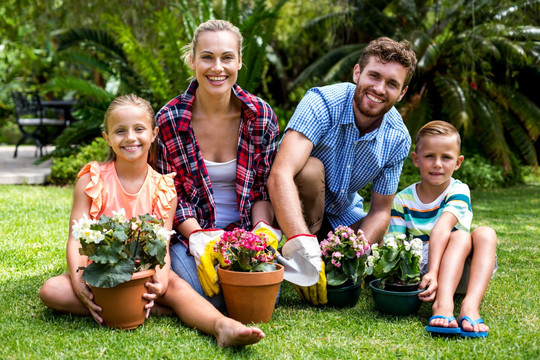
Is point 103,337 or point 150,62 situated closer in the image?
point 103,337

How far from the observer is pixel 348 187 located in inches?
125

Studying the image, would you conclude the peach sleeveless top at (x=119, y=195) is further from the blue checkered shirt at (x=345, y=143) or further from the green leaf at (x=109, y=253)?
the blue checkered shirt at (x=345, y=143)

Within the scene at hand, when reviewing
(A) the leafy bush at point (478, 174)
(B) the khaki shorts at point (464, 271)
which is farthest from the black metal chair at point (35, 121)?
(B) the khaki shorts at point (464, 271)

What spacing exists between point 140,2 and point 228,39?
6.19m

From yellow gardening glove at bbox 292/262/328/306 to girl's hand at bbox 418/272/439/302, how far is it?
442mm

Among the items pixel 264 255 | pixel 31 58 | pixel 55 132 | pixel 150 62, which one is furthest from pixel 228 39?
pixel 55 132

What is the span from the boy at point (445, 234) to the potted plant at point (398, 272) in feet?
0.21

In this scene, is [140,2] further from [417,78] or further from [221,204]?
[221,204]

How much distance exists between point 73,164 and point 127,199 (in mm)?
5308

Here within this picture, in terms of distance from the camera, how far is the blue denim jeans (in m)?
2.61

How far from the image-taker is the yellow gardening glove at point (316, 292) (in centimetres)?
254

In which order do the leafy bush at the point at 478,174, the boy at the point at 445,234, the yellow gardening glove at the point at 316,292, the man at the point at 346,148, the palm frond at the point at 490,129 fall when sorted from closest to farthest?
the boy at the point at 445,234 < the yellow gardening glove at the point at 316,292 < the man at the point at 346,148 < the leafy bush at the point at 478,174 < the palm frond at the point at 490,129

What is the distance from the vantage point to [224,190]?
296 centimetres

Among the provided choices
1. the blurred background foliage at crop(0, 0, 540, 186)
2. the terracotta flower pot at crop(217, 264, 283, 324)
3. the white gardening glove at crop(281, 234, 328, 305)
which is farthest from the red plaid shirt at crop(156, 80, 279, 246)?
the blurred background foliage at crop(0, 0, 540, 186)
